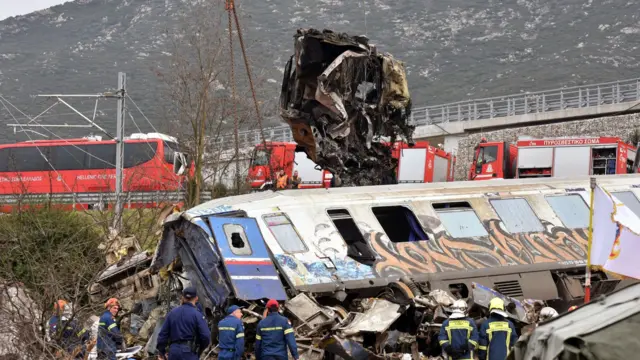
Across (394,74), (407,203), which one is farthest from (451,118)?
(407,203)

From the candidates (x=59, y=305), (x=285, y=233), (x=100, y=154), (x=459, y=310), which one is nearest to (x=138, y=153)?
(x=100, y=154)

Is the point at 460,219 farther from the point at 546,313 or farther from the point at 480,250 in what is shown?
the point at 546,313

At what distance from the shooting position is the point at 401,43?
109 meters

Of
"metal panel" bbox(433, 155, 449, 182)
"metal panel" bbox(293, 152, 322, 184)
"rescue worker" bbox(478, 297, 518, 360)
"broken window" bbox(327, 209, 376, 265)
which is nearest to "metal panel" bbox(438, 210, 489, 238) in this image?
"broken window" bbox(327, 209, 376, 265)

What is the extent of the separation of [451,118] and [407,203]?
3285cm

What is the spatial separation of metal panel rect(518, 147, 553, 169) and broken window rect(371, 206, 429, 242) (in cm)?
2094

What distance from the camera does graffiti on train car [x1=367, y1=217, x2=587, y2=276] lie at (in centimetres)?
1647

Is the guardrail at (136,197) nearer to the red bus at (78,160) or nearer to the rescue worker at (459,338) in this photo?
the red bus at (78,160)

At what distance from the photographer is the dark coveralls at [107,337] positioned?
14.5 m

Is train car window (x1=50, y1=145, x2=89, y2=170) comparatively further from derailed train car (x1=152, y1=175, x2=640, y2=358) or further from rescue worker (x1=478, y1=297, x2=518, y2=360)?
rescue worker (x1=478, y1=297, x2=518, y2=360)

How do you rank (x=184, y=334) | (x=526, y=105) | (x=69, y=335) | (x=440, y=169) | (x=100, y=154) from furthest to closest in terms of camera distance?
(x=526, y=105), (x=100, y=154), (x=440, y=169), (x=69, y=335), (x=184, y=334)

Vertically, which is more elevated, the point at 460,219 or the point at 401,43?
the point at 401,43

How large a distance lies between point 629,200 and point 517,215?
261 centimetres

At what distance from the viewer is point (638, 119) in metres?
42.9
